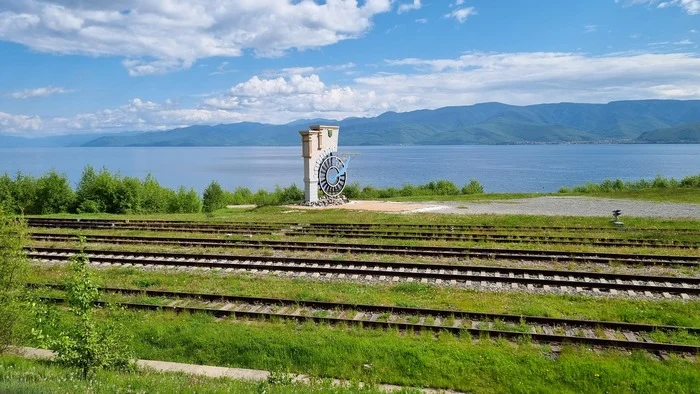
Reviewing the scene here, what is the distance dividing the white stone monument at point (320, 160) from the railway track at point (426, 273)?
22703mm

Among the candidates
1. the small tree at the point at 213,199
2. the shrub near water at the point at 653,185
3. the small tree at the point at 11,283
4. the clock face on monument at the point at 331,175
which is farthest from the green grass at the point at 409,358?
the shrub near water at the point at 653,185

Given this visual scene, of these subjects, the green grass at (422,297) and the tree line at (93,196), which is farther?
the tree line at (93,196)

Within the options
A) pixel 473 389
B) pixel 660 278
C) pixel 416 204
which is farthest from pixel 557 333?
pixel 416 204

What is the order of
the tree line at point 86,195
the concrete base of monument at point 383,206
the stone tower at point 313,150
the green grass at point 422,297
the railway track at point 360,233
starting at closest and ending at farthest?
the green grass at point 422,297
the railway track at point 360,233
the concrete base of monument at point 383,206
the stone tower at point 313,150
the tree line at point 86,195

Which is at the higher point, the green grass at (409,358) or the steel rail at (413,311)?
the steel rail at (413,311)

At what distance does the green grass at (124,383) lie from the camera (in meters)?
7.16

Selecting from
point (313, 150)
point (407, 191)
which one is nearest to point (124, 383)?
point (313, 150)

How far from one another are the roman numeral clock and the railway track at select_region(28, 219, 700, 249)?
13.6 m

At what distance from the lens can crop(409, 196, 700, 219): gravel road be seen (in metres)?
33.5

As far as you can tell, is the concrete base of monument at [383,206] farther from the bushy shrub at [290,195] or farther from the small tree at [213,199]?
the small tree at [213,199]

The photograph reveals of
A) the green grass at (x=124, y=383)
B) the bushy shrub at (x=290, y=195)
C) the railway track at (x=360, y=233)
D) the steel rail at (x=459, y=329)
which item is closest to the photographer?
the green grass at (x=124, y=383)

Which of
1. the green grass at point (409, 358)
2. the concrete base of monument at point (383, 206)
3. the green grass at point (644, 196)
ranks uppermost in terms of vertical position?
the green grass at point (644, 196)

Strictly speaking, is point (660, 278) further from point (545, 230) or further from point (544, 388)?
point (545, 230)

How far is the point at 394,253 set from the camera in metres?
19.9
